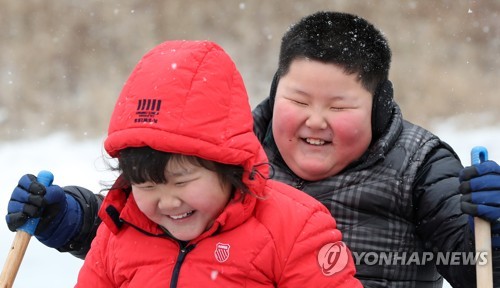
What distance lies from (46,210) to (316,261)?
128cm

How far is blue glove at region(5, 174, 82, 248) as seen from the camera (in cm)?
323

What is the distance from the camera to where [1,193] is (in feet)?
26.6

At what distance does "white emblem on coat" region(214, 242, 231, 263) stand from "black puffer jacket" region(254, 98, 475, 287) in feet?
2.46

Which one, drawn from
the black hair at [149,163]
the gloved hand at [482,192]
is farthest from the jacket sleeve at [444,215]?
the black hair at [149,163]

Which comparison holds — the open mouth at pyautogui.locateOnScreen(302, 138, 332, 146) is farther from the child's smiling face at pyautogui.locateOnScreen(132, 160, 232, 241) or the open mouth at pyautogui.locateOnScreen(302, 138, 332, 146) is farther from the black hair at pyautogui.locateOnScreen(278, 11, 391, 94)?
the child's smiling face at pyautogui.locateOnScreen(132, 160, 232, 241)

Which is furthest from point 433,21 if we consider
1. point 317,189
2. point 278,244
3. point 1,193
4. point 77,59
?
point 278,244

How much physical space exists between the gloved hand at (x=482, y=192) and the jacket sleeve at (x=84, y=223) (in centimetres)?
157

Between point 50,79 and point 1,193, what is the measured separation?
3.54m

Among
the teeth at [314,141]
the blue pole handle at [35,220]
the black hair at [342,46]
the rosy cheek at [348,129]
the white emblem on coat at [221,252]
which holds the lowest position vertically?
the white emblem on coat at [221,252]

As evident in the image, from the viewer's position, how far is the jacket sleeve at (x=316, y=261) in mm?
2562

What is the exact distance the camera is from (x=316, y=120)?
3133 millimetres

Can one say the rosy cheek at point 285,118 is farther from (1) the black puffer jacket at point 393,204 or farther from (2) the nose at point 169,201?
(2) the nose at point 169,201

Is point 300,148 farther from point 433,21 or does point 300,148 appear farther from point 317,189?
point 433,21

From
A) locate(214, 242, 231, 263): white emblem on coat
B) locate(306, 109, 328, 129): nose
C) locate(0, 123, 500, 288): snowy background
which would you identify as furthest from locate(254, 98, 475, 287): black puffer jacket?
locate(0, 123, 500, 288): snowy background
